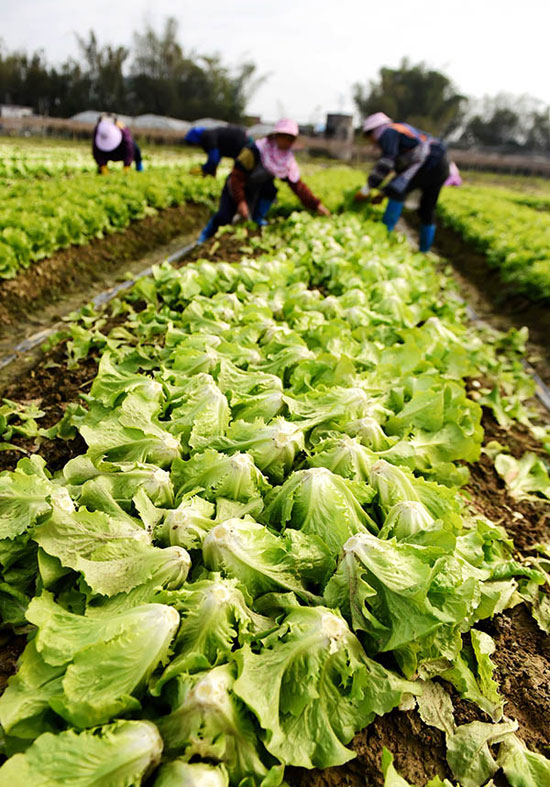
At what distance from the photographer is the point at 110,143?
15070 millimetres

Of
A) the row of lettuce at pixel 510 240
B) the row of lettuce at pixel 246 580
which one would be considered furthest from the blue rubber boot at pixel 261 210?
the row of lettuce at pixel 246 580

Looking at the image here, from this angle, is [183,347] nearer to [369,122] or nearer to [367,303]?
[367,303]

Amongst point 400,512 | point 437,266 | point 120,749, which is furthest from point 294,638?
point 437,266

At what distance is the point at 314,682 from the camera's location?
1.65 meters

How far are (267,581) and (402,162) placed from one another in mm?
9556

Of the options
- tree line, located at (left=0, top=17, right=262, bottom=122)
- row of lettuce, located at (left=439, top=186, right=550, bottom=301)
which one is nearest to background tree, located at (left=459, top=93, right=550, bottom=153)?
tree line, located at (left=0, top=17, right=262, bottom=122)

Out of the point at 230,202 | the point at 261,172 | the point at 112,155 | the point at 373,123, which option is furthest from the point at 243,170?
the point at 112,155

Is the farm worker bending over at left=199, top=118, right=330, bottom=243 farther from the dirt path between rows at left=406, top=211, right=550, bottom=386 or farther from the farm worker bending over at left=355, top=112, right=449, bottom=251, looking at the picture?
the dirt path between rows at left=406, top=211, right=550, bottom=386

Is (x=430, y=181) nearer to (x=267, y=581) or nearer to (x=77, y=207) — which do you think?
(x=77, y=207)

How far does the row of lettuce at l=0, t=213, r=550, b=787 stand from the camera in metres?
1.53

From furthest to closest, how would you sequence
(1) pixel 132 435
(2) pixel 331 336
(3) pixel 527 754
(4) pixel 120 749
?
(2) pixel 331 336 < (1) pixel 132 435 < (3) pixel 527 754 < (4) pixel 120 749

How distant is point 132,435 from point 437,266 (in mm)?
11708

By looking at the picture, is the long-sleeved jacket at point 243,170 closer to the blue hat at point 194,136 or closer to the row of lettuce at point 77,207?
the row of lettuce at point 77,207

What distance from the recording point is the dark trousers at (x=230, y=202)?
977 centimetres
